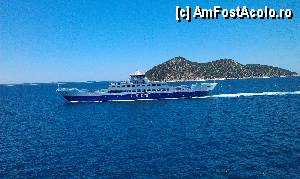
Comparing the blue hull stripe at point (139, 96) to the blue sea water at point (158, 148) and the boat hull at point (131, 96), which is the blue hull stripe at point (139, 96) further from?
the blue sea water at point (158, 148)

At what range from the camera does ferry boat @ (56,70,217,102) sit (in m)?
121

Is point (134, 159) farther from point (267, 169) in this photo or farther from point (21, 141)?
point (21, 141)

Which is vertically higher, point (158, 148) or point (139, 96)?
point (139, 96)

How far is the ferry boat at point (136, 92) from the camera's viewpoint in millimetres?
120938

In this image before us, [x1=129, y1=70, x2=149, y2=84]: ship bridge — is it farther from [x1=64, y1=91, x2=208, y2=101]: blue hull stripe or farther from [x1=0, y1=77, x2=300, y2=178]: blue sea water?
[x1=0, y1=77, x2=300, y2=178]: blue sea water

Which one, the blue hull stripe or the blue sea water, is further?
the blue hull stripe

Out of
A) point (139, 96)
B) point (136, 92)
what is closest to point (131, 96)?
point (136, 92)

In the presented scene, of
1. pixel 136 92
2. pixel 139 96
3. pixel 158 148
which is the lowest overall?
pixel 158 148

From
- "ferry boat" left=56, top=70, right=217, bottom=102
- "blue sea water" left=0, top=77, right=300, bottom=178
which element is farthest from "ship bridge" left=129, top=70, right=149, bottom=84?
"blue sea water" left=0, top=77, right=300, bottom=178

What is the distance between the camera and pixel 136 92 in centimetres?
12119

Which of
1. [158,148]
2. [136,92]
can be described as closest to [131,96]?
[136,92]

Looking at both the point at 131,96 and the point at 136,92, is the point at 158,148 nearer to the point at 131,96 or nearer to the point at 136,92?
the point at 131,96

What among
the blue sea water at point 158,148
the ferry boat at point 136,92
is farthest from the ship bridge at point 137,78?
the blue sea water at point 158,148

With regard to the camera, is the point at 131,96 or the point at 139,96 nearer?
the point at 131,96
